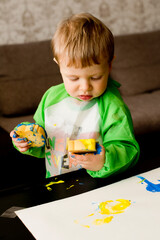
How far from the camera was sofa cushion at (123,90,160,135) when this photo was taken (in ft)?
7.20

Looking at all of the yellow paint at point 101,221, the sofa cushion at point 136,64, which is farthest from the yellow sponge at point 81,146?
the sofa cushion at point 136,64

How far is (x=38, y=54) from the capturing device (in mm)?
2480

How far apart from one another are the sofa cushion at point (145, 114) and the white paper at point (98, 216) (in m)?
1.33

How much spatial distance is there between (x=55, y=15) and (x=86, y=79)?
2.07m

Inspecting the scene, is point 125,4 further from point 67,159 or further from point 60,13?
point 67,159

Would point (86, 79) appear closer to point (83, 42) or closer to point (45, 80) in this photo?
point (83, 42)

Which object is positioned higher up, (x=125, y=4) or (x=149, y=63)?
(x=125, y=4)

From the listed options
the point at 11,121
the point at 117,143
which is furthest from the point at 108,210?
the point at 11,121

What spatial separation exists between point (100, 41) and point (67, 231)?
20.8 inches

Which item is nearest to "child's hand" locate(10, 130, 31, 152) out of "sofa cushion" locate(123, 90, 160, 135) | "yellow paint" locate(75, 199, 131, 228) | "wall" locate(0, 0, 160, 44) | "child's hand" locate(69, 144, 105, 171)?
"child's hand" locate(69, 144, 105, 171)

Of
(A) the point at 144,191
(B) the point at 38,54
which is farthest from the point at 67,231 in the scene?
(B) the point at 38,54

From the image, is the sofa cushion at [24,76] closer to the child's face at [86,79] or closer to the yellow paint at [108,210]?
the child's face at [86,79]

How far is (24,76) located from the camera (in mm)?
2410

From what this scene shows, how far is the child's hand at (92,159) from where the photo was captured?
0.85 meters
